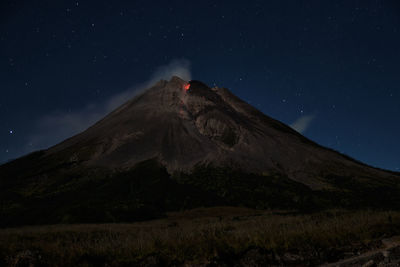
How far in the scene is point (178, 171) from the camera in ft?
264

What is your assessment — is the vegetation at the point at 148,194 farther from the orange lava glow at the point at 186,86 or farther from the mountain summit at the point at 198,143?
the orange lava glow at the point at 186,86

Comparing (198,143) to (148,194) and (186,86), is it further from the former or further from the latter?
(186,86)

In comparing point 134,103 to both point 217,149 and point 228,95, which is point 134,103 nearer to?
point 228,95

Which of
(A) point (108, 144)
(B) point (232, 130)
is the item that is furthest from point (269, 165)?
(A) point (108, 144)

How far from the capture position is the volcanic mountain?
56.6 m

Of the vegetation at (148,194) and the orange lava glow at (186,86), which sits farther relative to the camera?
the orange lava glow at (186,86)

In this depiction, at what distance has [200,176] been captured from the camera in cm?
7500

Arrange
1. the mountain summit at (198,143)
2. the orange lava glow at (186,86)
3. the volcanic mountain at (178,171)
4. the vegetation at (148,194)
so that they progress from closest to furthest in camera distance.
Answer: the vegetation at (148,194)
the volcanic mountain at (178,171)
the mountain summit at (198,143)
the orange lava glow at (186,86)

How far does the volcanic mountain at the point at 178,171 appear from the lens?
56616 millimetres

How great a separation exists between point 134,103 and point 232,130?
56.0m

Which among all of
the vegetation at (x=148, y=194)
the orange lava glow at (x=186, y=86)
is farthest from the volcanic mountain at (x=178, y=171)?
the orange lava glow at (x=186, y=86)

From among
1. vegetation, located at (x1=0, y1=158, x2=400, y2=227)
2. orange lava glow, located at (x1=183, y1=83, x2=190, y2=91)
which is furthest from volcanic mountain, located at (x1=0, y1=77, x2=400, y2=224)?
orange lava glow, located at (x1=183, y1=83, x2=190, y2=91)

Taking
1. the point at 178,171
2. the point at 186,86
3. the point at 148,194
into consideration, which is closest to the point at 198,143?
the point at 178,171

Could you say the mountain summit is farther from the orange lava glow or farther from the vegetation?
the vegetation
